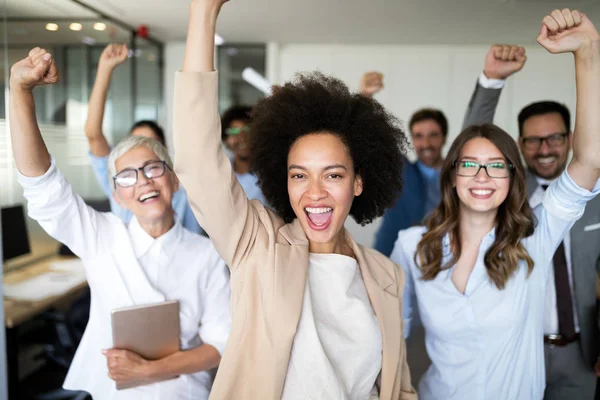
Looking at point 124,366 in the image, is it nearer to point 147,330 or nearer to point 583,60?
point 147,330

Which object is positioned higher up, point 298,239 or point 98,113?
point 98,113

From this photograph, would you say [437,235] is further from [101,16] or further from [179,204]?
Result: [101,16]

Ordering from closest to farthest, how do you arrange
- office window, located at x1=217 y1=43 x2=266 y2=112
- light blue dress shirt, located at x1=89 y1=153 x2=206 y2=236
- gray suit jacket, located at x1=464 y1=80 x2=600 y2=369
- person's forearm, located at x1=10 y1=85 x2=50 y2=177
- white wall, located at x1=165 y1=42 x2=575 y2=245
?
person's forearm, located at x1=10 y1=85 x2=50 y2=177, gray suit jacket, located at x1=464 y1=80 x2=600 y2=369, light blue dress shirt, located at x1=89 y1=153 x2=206 y2=236, white wall, located at x1=165 y1=42 x2=575 y2=245, office window, located at x1=217 y1=43 x2=266 y2=112

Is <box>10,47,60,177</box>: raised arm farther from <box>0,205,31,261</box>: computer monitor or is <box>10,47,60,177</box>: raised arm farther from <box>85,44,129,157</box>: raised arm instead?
<box>0,205,31,261</box>: computer monitor

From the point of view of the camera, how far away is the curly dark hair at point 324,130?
62.4 inches

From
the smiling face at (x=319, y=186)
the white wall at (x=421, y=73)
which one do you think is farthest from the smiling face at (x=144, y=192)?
the white wall at (x=421, y=73)

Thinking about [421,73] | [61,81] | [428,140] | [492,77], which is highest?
[421,73]

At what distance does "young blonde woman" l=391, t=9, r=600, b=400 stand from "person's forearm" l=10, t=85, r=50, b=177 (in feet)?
4.40

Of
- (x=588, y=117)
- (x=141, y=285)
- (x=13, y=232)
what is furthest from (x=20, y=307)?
(x=588, y=117)

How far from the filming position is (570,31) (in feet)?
4.97

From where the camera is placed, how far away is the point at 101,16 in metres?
3.57

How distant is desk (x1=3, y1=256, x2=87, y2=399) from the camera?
97.4 inches

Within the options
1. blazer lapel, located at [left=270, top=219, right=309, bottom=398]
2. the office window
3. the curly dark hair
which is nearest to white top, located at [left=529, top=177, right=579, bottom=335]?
the curly dark hair

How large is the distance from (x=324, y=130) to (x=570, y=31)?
2.55ft
